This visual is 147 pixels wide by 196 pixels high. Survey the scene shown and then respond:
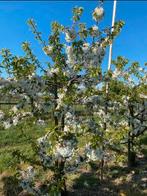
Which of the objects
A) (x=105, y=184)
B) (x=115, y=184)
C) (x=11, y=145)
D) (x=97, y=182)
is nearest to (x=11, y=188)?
(x=97, y=182)

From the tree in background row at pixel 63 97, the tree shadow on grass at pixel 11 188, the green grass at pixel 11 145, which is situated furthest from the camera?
the green grass at pixel 11 145

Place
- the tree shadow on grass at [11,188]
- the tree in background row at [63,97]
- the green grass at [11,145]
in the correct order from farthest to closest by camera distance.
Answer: the green grass at [11,145]
the tree shadow on grass at [11,188]
the tree in background row at [63,97]

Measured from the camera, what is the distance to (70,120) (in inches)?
416

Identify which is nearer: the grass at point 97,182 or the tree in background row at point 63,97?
the tree in background row at point 63,97

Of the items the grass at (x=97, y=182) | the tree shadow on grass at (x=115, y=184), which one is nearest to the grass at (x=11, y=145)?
the grass at (x=97, y=182)

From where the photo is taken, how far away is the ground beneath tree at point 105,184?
40.8 ft

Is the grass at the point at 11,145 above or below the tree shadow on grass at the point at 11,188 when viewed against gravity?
above

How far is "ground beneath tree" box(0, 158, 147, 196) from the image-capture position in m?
12.4

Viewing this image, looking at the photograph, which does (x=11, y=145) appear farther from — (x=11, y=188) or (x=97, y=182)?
(x=97, y=182)

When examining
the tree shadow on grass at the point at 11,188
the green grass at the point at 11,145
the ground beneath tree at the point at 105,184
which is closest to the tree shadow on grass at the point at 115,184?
the ground beneath tree at the point at 105,184

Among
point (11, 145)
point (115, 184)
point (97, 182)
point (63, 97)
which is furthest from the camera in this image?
point (11, 145)

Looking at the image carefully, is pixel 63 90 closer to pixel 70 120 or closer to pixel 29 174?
pixel 70 120

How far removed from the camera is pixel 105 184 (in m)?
13.1

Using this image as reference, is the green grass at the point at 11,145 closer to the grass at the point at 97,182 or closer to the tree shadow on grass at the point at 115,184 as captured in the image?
the grass at the point at 97,182
